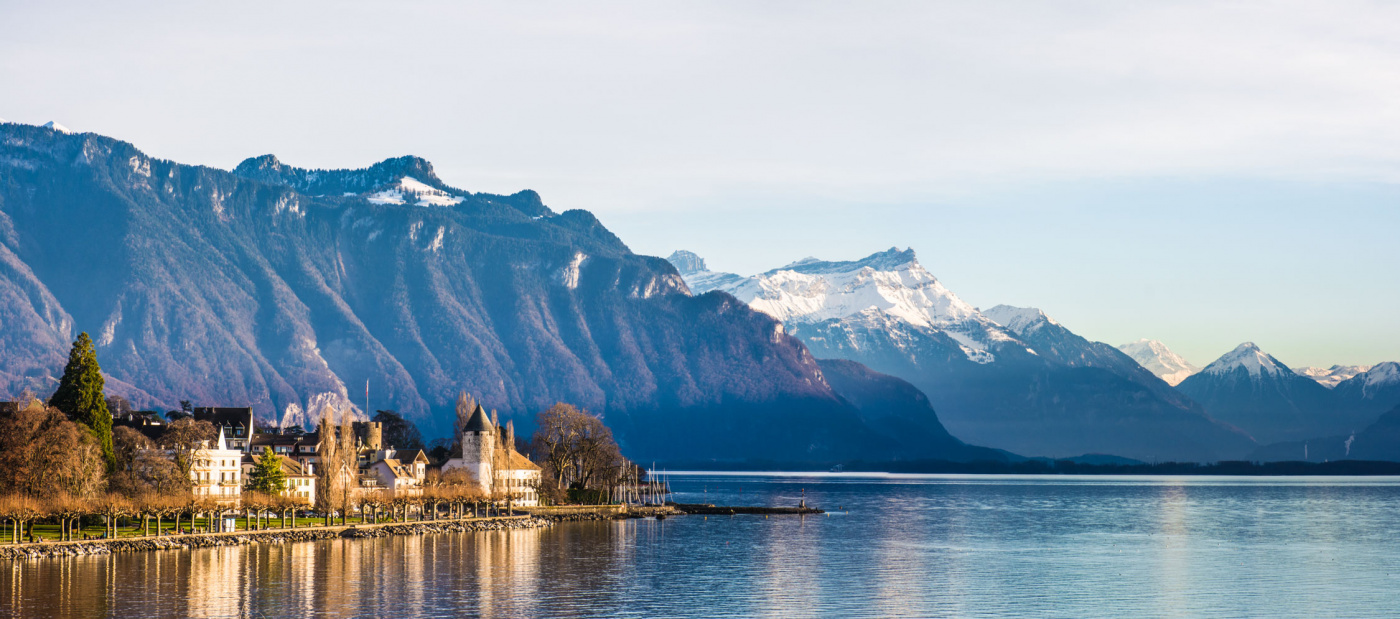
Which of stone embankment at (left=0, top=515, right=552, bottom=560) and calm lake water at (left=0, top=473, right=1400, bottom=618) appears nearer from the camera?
Result: calm lake water at (left=0, top=473, right=1400, bottom=618)

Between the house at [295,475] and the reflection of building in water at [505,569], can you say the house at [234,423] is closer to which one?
the house at [295,475]

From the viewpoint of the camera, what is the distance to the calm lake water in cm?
9044

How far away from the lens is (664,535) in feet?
525

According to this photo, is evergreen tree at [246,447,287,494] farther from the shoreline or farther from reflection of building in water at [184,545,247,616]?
reflection of building in water at [184,545,247,616]

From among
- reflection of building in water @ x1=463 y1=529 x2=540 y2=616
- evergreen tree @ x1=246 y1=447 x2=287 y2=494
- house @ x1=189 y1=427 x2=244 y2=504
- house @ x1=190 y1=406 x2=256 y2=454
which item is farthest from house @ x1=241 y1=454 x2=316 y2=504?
reflection of building in water @ x1=463 y1=529 x2=540 y2=616

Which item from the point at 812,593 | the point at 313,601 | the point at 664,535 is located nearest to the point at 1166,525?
the point at 664,535

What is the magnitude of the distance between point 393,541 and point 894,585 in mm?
57061

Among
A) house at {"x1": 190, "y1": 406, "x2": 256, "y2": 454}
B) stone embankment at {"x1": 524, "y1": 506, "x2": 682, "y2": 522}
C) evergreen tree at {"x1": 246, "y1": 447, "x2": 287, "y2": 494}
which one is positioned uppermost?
house at {"x1": 190, "y1": 406, "x2": 256, "y2": 454}

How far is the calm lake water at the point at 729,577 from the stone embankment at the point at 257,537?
3.05m

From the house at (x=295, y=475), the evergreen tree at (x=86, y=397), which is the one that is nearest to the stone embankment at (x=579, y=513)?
the house at (x=295, y=475)

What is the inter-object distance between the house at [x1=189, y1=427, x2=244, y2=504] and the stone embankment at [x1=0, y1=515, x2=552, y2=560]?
17580 mm

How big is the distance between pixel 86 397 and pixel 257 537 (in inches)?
814

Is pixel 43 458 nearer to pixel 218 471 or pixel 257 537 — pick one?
pixel 257 537

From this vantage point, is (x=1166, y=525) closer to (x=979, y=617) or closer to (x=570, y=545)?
(x=570, y=545)
